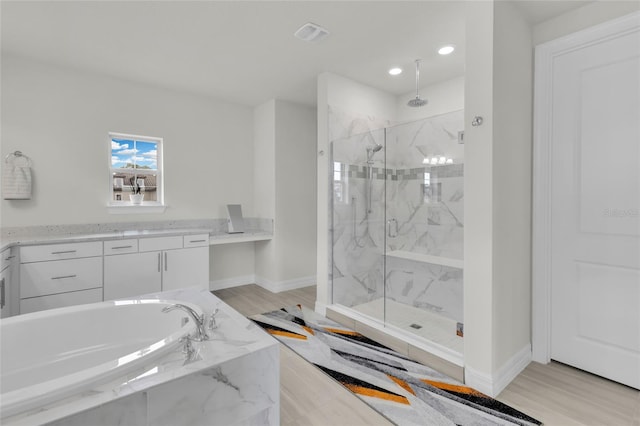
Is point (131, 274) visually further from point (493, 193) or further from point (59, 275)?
point (493, 193)

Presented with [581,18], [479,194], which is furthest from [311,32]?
[581,18]

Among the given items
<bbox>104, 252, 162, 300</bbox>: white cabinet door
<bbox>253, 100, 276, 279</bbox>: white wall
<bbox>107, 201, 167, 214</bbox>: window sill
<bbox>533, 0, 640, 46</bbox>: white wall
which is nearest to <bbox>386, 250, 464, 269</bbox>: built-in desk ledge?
<bbox>253, 100, 276, 279</bbox>: white wall

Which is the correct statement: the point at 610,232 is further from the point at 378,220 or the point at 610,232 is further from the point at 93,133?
the point at 93,133

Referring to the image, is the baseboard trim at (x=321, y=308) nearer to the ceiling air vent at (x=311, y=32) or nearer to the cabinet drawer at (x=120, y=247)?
the cabinet drawer at (x=120, y=247)

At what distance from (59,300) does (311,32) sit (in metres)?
3.18

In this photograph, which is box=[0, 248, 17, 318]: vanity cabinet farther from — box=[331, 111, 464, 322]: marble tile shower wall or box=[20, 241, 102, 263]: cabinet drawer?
box=[331, 111, 464, 322]: marble tile shower wall

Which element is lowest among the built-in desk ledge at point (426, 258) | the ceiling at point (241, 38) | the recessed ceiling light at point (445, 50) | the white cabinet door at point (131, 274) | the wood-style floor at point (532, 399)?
the wood-style floor at point (532, 399)

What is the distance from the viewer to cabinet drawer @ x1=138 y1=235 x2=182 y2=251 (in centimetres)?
324

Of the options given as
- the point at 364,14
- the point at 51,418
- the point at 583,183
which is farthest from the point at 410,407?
the point at 364,14

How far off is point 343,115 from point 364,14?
1174 mm

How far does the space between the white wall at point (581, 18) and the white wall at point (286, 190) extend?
2811 mm

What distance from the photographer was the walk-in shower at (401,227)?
2.83 m

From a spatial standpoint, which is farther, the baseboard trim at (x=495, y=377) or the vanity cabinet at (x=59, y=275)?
the vanity cabinet at (x=59, y=275)

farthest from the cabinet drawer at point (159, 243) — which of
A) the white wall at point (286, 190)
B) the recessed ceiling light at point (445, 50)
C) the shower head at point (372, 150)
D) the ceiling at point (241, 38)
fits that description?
the recessed ceiling light at point (445, 50)
